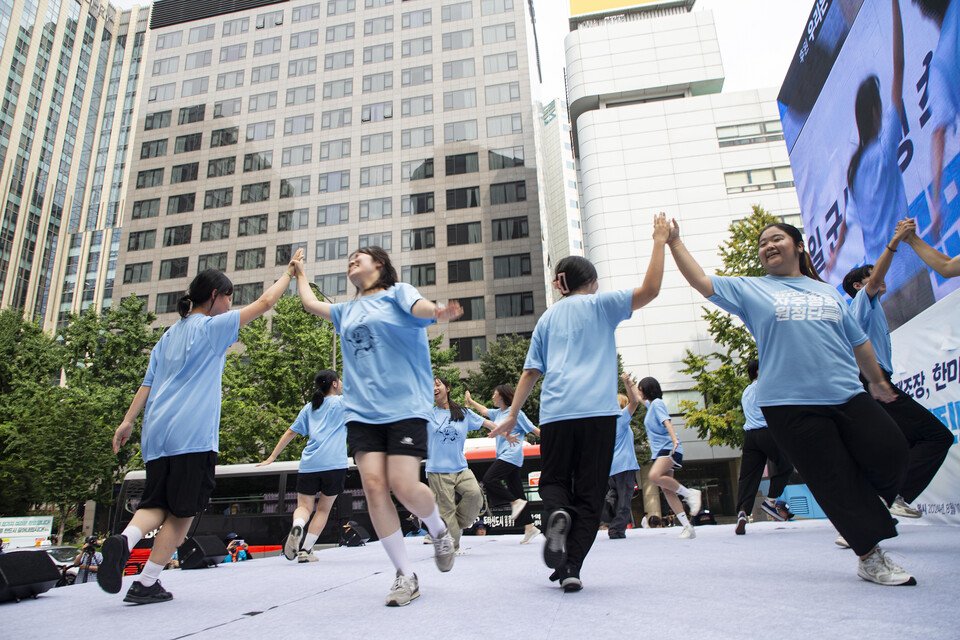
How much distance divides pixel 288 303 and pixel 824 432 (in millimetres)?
29493

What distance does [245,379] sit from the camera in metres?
27.6

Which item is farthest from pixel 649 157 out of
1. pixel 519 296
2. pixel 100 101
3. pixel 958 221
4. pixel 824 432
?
pixel 100 101

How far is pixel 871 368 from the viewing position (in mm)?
3447

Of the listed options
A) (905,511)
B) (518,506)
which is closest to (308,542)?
(518,506)

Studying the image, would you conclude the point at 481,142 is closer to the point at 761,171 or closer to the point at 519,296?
the point at 519,296

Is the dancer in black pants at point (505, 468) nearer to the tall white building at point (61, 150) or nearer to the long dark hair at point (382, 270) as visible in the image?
the long dark hair at point (382, 270)

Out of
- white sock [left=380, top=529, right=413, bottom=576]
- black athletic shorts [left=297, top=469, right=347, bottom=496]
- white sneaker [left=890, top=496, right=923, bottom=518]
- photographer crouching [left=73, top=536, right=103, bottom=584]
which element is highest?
black athletic shorts [left=297, top=469, right=347, bottom=496]

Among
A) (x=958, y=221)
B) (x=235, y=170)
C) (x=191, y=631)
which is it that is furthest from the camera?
(x=235, y=170)

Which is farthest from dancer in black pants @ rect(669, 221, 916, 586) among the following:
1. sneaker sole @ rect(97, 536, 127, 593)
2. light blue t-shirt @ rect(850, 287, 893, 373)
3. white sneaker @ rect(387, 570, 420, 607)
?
sneaker sole @ rect(97, 536, 127, 593)

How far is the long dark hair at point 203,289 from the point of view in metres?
4.10

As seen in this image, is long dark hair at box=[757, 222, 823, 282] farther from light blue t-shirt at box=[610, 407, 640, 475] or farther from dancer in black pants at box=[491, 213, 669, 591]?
light blue t-shirt at box=[610, 407, 640, 475]

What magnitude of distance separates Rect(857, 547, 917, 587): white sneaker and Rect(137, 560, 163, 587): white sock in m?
3.82

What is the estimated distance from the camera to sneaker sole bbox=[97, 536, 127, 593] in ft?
10.6

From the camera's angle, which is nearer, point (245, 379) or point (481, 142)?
point (245, 379)
